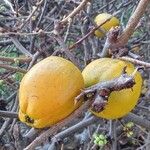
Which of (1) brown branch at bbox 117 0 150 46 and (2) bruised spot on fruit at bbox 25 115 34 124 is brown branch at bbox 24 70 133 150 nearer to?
(2) bruised spot on fruit at bbox 25 115 34 124

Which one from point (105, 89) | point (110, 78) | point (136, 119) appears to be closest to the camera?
point (105, 89)

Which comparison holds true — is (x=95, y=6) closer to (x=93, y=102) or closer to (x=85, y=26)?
(x=85, y=26)

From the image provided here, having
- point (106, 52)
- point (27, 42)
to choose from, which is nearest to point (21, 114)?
point (106, 52)

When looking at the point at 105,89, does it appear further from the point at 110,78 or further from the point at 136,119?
the point at 136,119

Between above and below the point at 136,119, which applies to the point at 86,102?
above

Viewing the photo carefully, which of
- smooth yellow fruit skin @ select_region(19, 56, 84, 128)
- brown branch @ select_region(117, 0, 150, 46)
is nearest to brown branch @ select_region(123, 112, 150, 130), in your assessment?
brown branch @ select_region(117, 0, 150, 46)

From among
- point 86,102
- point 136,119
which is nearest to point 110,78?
point 86,102

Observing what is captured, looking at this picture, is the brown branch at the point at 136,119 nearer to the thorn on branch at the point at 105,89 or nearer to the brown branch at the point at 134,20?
the brown branch at the point at 134,20
